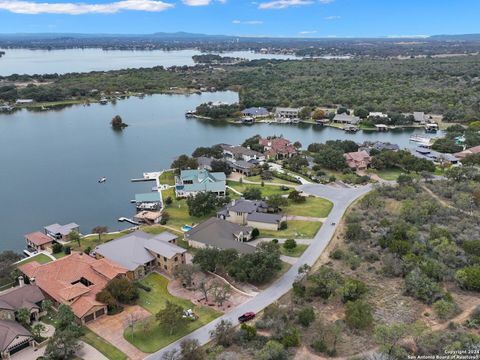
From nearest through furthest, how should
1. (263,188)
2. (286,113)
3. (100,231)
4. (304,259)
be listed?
(304,259)
(100,231)
(263,188)
(286,113)

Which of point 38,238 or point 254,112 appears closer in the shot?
point 38,238

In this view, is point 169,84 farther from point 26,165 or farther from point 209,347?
point 209,347

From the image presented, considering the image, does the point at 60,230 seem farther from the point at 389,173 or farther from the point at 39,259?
the point at 389,173

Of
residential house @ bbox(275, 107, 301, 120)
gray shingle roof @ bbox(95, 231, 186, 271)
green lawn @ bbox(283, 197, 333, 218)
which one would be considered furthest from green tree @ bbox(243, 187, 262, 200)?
residential house @ bbox(275, 107, 301, 120)

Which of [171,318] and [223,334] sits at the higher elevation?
[171,318]

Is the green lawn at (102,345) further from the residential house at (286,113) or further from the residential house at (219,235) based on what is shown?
the residential house at (286,113)

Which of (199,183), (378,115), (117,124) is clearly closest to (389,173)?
(199,183)

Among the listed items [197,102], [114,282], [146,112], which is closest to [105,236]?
[114,282]

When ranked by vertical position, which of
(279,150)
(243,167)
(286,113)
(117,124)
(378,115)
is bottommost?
(243,167)
